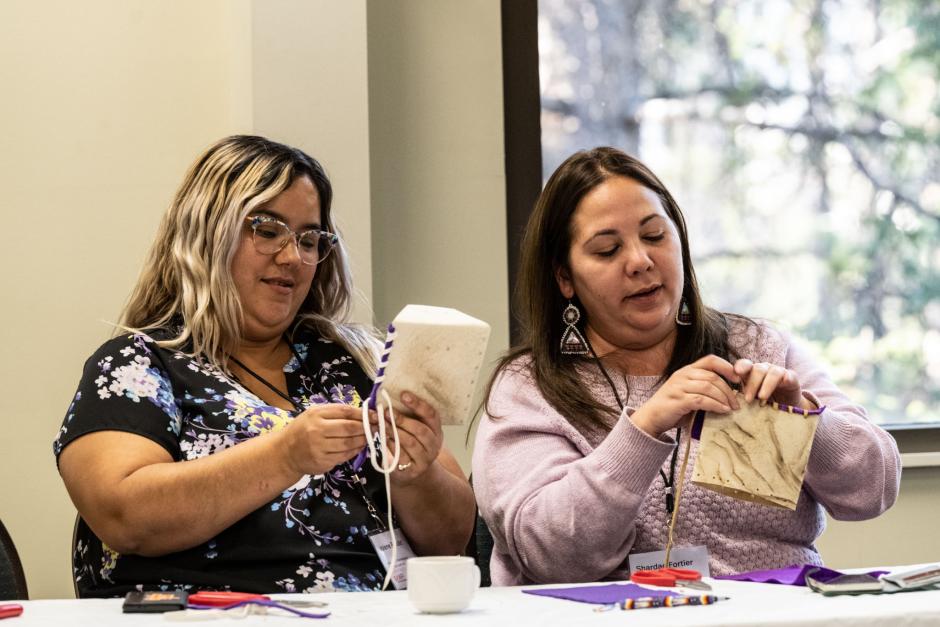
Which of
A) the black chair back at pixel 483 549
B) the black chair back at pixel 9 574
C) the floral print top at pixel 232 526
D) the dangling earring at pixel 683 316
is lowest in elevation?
the black chair back at pixel 483 549

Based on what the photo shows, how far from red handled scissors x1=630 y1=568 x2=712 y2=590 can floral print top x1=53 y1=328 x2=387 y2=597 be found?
56 cm

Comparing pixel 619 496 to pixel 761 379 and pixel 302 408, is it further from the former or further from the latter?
pixel 302 408

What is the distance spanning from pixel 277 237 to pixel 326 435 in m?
0.58

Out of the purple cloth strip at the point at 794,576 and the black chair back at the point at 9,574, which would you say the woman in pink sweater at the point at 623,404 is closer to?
the purple cloth strip at the point at 794,576

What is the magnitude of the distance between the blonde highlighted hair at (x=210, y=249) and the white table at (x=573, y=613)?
713mm

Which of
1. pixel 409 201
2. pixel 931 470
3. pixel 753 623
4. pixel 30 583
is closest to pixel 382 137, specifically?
pixel 409 201

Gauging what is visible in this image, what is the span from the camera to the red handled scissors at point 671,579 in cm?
136

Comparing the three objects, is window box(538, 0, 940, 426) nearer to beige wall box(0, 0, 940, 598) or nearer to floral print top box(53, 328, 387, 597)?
beige wall box(0, 0, 940, 598)

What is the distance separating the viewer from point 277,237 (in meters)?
2.00

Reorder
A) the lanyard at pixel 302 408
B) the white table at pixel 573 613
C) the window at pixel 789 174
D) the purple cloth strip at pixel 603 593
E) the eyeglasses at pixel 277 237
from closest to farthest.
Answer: the white table at pixel 573 613 → the purple cloth strip at pixel 603 593 → the lanyard at pixel 302 408 → the eyeglasses at pixel 277 237 → the window at pixel 789 174

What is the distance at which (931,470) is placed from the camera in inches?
117

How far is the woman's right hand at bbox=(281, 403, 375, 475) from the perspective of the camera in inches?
60.3

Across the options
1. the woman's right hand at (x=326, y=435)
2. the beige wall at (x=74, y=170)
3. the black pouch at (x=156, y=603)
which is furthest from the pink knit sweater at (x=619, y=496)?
the beige wall at (x=74, y=170)

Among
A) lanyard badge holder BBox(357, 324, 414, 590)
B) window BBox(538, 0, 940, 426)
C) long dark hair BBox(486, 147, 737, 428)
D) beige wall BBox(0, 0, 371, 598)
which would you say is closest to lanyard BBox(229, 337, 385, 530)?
lanyard badge holder BBox(357, 324, 414, 590)
